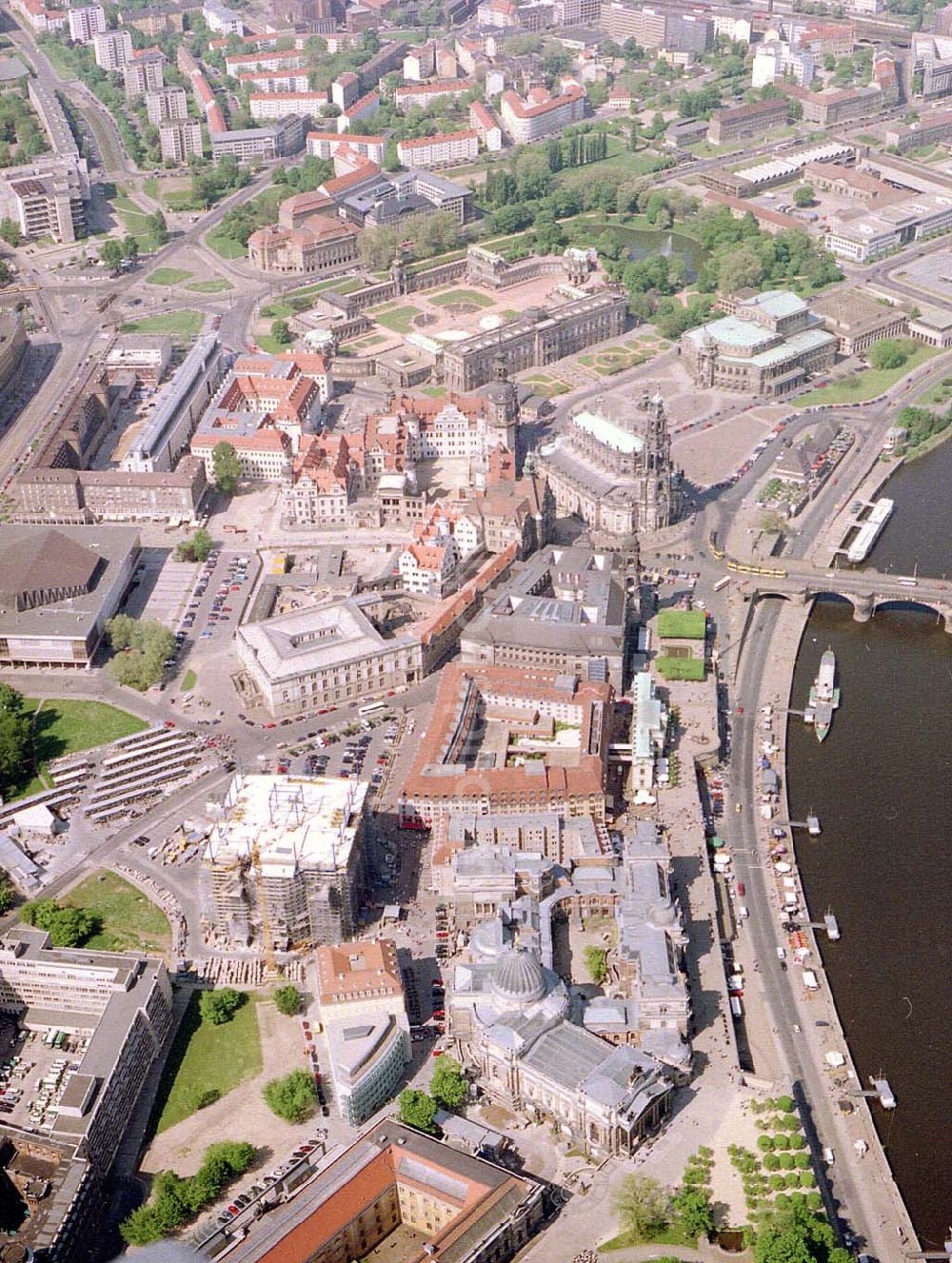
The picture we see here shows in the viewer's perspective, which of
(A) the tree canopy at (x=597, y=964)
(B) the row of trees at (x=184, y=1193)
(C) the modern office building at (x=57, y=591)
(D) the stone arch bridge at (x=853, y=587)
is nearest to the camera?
(B) the row of trees at (x=184, y=1193)

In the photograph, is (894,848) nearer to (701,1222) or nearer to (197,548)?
(701,1222)

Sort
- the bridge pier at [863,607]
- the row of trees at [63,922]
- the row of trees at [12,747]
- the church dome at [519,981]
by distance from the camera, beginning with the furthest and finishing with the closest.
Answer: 1. the bridge pier at [863,607]
2. the row of trees at [12,747]
3. the row of trees at [63,922]
4. the church dome at [519,981]

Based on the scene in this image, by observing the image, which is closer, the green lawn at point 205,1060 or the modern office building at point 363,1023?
the modern office building at point 363,1023

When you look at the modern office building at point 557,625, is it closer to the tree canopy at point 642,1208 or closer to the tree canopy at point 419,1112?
the tree canopy at point 419,1112

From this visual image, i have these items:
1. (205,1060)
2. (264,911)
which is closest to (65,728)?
(264,911)

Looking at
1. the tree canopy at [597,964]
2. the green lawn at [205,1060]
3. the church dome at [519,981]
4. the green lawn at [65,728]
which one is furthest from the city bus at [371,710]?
the church dome at [519,981]

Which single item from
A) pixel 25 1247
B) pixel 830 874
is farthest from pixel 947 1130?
pixel 25 1247

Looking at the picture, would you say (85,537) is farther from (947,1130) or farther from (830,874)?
(947,1130)
